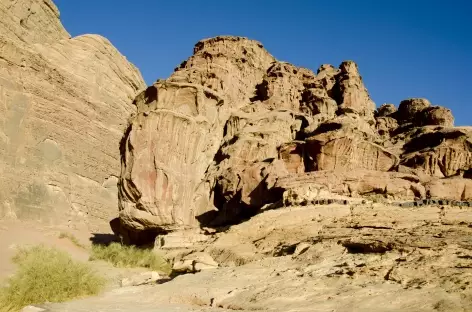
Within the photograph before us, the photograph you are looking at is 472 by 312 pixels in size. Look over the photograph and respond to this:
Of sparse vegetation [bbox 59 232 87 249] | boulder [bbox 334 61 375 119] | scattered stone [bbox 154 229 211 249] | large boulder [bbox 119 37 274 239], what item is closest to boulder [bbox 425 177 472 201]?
scattered stone [bbox 154 229 211 249]

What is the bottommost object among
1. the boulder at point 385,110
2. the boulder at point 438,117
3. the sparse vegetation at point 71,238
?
the sparse vegetation at point 71,238

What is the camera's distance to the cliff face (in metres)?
29.1

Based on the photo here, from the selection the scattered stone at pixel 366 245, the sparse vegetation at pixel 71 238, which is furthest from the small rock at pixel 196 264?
the sparse vegetation at pixel 71 238

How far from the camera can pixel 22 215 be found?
27797 mm

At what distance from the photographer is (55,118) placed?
33.1 meters

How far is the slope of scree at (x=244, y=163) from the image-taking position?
2048 cm

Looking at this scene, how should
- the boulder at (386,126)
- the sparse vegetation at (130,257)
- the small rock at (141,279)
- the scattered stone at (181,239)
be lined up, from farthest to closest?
the boulder at (386,126) → the scattered stone at (181,239) → the sparse vegetation at (130,257) → the small rock at (141,279)

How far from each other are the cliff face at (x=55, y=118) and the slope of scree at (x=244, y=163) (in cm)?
792

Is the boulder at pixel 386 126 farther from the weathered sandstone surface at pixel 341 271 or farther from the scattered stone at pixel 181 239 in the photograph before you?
the weathered sandstone surface at pixel 341 271

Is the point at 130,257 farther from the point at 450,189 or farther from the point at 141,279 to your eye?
the point at 450,189

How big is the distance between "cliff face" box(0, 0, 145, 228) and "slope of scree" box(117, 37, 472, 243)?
26.0 feet

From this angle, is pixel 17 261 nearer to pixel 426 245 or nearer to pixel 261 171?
pixel 261 171

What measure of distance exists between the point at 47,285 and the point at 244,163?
1869 centimetres

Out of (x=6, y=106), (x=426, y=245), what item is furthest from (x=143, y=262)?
(x=6, y=106)
